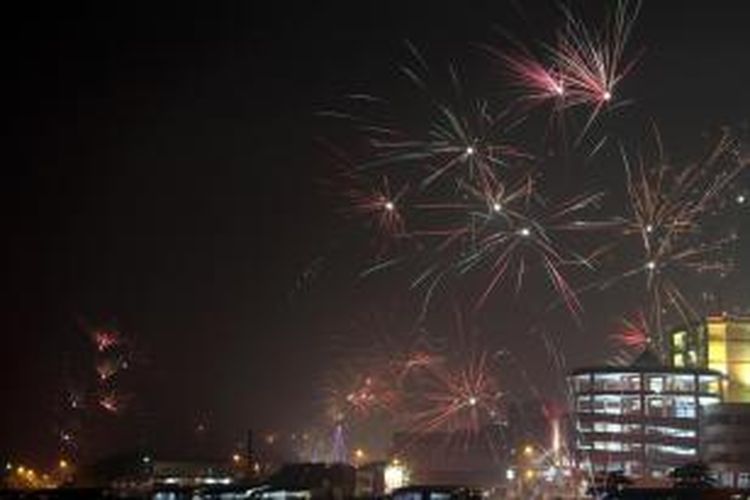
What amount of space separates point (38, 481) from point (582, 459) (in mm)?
42075

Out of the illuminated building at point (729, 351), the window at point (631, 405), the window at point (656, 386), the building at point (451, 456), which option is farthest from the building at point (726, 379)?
the building at point (451, 456)

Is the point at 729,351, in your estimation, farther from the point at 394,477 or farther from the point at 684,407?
the point at 394,477

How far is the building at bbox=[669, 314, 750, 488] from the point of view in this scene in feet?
269

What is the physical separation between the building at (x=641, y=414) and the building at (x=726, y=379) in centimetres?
253

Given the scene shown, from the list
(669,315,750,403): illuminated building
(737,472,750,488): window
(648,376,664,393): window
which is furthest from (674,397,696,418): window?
(737,472,750,488): window

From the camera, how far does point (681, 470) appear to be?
50188mm

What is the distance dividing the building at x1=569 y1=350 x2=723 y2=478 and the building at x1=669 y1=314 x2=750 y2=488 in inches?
99.7

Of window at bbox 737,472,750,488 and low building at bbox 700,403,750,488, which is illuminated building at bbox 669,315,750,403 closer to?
low building at bbox 700,403,750,488

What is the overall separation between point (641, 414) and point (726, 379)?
31.6 ft

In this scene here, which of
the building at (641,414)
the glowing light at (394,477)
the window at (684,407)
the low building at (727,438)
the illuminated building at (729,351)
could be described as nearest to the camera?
the glowing light at (394,477)

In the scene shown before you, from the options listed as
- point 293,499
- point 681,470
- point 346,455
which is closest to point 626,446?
point 346,455

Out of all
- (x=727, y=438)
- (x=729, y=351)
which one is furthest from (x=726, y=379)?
(x=727, y=438)

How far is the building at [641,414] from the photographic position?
8800 centimetres

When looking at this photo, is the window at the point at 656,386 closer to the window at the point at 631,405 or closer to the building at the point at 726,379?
the window at the point at 631,405
